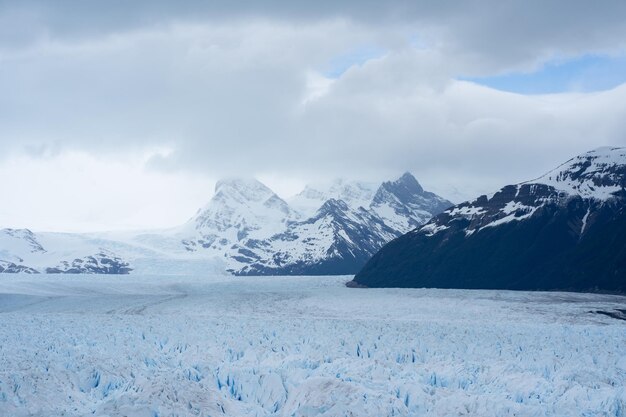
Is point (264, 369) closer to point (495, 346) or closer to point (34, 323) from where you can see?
point (495, 346)

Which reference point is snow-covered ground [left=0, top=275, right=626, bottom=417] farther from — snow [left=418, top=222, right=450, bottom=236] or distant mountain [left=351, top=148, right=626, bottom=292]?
snow [left=418, top=222, right=450, bottom=236]

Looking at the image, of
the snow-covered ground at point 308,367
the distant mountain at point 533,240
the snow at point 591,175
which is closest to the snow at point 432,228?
the distant mountain at point 533,240

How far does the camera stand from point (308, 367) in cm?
3759

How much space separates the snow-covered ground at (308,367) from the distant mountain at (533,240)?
1877 inches

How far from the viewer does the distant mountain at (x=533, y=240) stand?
112 metres

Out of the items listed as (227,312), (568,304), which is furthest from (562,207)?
(227,312)

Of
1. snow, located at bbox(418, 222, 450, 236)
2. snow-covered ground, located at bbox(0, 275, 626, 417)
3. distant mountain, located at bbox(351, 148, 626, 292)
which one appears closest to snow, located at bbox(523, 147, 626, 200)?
distant mountain, located at bbox(351, 148, 626, 292)

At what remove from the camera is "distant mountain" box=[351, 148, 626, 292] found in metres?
112

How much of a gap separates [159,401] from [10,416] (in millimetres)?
5365

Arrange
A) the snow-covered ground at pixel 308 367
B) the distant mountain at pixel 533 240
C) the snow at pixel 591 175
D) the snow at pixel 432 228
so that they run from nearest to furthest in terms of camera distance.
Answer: the snow-covered ground at pixel 308 367, the distant mountain at pixel 533 240, the snow at pixel 591 175, the snow at pixel 432 228

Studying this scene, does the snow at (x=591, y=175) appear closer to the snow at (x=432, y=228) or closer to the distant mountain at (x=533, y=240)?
the distant mountain at (x=533, y=240)

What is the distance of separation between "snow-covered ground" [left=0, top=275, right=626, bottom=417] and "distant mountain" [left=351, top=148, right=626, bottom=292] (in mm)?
47682

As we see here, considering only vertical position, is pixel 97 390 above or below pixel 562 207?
below

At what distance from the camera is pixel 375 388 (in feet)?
107
